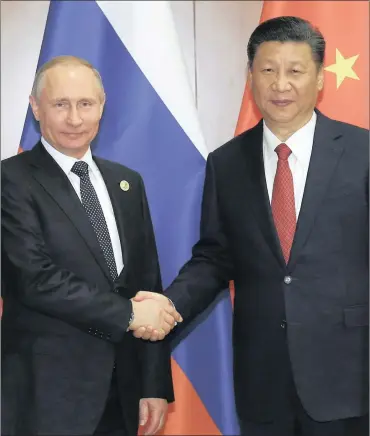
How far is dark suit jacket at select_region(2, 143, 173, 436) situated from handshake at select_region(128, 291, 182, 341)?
43 millimetres

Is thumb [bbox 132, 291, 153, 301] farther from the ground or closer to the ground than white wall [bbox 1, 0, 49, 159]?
closer to the ground

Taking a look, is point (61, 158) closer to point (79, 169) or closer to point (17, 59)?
point (79, 169)

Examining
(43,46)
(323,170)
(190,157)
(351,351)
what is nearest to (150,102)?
(190,157)

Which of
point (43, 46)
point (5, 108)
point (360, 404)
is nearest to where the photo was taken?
point (360, 404)

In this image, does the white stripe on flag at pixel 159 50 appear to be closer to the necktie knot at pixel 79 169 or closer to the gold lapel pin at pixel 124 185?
the gold lapel pin at pixel 124 185

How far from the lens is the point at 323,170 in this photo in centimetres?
166

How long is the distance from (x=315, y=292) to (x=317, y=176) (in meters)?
0.29

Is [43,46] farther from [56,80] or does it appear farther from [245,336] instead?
[245,336]

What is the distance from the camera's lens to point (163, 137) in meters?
2.12

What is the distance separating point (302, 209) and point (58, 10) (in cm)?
107

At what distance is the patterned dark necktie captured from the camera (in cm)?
162

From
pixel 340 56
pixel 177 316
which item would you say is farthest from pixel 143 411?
pixel 340 56

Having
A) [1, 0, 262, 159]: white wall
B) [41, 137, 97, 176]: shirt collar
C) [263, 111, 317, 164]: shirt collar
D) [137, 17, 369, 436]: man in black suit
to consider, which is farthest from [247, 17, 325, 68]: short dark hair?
[1, 0, 262, 159]: white wall

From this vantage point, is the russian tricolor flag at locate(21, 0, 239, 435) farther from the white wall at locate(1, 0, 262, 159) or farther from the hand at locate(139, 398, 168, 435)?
the hand at locate(139, 398, 168, 435)
